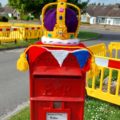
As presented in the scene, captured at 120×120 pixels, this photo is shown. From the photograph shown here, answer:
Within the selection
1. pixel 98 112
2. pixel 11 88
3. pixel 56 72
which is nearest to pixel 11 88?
pixel 11 88

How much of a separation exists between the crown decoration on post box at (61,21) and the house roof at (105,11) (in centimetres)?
8733

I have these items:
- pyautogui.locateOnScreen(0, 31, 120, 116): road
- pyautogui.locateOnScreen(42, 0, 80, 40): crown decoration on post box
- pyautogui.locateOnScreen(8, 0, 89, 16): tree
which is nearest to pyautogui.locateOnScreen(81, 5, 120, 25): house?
pyautogui.locateOnScreen(8, 0, 89, 16): tree

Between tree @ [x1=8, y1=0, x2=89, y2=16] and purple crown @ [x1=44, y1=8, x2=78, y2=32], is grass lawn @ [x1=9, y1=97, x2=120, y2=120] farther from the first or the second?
tree @ [x1=8, y1=0, x2=89, y2=16]

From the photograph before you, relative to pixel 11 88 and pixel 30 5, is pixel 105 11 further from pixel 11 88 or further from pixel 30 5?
pixel 11 88

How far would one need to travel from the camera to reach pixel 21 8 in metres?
29.5

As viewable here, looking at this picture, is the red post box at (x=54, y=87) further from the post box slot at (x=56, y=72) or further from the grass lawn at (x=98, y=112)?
the grass lawn at (x=98, y=112)

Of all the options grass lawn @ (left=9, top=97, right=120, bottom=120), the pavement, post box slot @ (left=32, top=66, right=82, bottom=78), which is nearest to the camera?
post box slot @ (left=32, top=66, right=82, bottom=78)

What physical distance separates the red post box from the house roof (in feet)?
287

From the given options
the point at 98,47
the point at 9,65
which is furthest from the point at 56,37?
the point at 9,65

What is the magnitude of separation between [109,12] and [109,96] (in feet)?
288

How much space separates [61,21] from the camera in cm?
378

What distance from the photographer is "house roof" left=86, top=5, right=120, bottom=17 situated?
90.9 m

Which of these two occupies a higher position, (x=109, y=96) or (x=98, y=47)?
(x=98, y=47)

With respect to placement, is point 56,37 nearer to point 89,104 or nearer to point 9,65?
point 89,104
